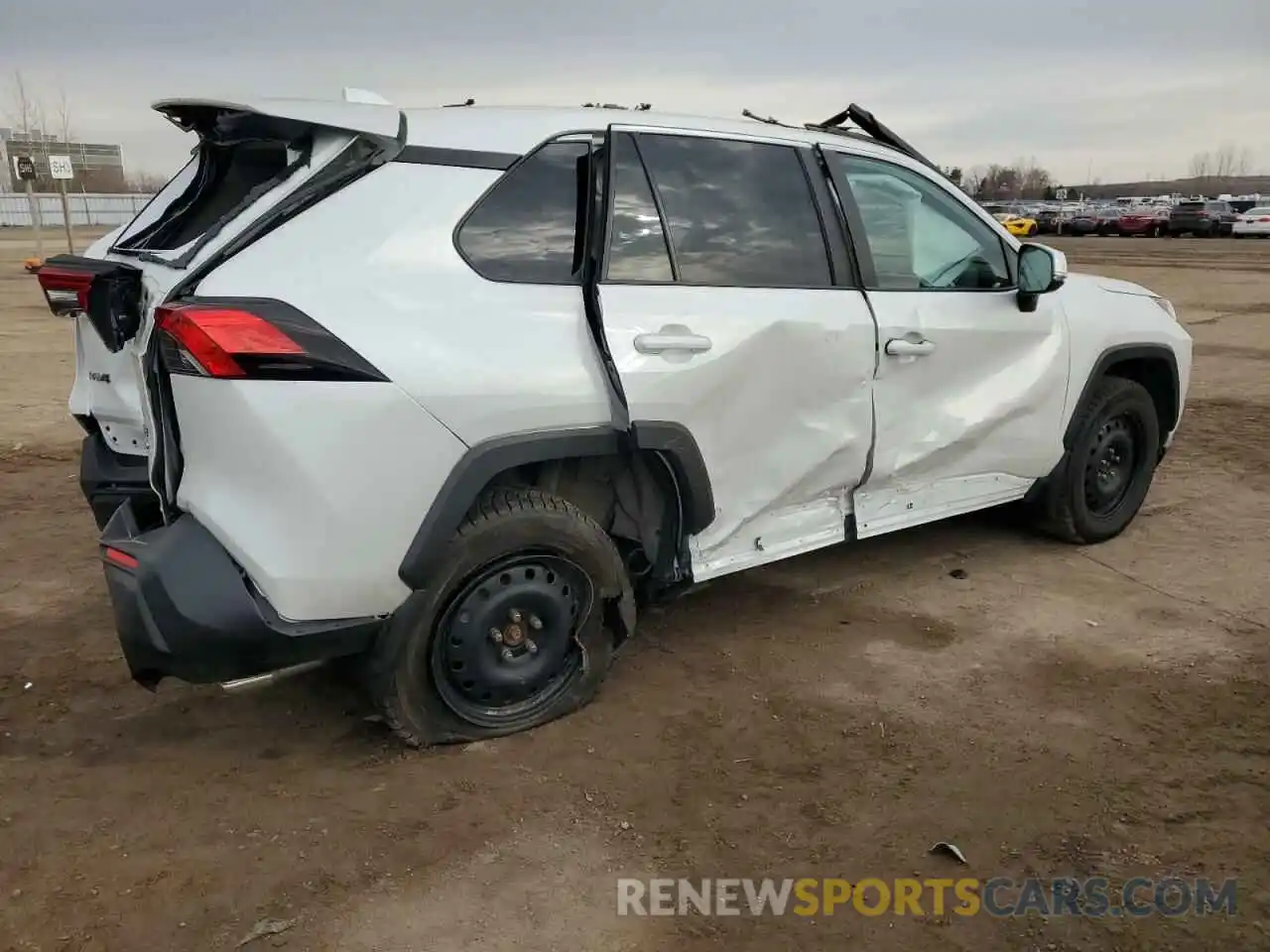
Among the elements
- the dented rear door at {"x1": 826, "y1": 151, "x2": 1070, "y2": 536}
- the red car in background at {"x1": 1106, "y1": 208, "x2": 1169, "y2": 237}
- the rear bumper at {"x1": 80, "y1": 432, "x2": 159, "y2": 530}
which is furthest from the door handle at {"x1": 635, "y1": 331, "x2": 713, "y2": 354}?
the red car in background at {"x1": 1106, "y1": 208, "x2": 1169, "y2": 237}

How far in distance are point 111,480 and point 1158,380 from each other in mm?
4860

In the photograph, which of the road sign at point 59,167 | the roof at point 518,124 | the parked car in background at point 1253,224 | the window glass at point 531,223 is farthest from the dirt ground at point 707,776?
the parked car in background at point 1253,224

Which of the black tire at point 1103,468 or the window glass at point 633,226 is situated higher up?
the window glass at point 633,226

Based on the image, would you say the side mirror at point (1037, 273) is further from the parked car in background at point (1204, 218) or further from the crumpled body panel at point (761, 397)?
the parked car in background at point (1204, 218)

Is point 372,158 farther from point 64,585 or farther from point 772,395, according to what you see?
point 64,585

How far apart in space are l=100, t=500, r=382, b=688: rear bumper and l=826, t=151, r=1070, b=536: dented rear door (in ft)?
7.51

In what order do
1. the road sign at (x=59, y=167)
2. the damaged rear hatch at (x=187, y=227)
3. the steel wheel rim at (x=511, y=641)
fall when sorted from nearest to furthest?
the damaged rear hatch at (x=187, y=227), the steel wheel rim at (x=511, y=641), the road sign at (x=59, y=167)

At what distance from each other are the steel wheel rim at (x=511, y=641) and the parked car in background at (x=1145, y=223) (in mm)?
42962

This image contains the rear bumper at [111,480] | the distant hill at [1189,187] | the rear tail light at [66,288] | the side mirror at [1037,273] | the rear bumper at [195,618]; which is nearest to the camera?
the rear bumper at [195,618]

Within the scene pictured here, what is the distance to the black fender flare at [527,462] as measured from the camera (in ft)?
9.48

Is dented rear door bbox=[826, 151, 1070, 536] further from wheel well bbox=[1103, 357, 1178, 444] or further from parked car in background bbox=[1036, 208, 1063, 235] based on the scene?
parked car in background bbox=[1036, 208, 1063, 235]

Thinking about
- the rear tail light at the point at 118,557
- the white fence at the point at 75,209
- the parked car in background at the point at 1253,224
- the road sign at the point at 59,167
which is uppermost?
the white fence at the point at 75,209

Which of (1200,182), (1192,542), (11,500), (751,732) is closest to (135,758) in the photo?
(751,732)

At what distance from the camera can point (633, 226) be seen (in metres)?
3.32
